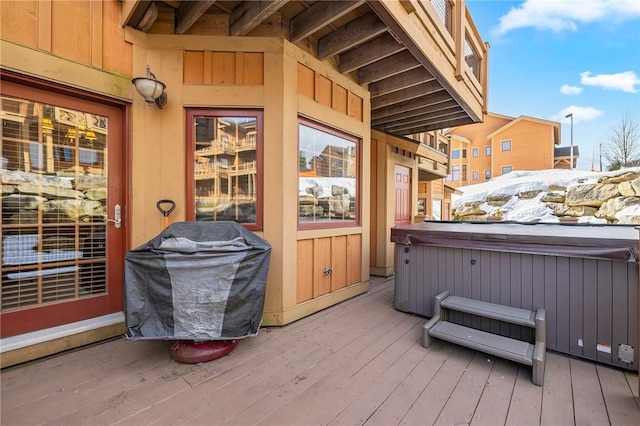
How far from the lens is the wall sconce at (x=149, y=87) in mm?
2398

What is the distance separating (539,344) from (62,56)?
4287 millimetres

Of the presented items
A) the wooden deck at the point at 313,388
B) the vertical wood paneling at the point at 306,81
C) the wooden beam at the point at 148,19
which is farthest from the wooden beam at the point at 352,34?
the wooden deck at the point at 313,388

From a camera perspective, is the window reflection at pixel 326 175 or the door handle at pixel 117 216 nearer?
the door handle at pixel 117 216

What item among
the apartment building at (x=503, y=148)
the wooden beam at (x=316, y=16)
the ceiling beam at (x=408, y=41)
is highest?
the apartment building at (x=503, y=148)

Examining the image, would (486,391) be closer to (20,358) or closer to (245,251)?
(245,251)

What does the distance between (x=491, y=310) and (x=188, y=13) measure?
3820 millimetres

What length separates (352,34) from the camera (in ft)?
9.74

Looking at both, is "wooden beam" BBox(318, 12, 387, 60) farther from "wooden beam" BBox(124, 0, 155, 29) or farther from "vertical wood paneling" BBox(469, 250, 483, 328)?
"vertical wood paneling" BBox(469, 250, 483, 328)

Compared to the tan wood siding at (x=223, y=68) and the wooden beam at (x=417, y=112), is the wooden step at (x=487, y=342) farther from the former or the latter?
the wooden beam at (x=417, y=112)

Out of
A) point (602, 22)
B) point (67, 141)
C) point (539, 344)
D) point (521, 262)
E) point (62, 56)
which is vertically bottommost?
point (539, 344)

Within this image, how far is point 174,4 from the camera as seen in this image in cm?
270

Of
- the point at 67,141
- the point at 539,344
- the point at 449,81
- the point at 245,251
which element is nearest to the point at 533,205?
the point at 449,81

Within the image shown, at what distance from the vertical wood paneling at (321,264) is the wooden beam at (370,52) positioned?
7.33ft

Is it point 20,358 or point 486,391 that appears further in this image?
point 20,358
